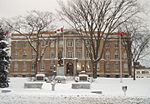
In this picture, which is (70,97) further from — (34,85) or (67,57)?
(67,57)

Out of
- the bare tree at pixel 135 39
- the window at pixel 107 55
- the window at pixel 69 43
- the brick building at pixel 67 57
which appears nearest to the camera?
the bare tree at pixel 135 39

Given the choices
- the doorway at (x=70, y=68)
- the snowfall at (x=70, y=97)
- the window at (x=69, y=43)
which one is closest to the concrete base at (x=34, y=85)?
the snowfall at (x=70, y=97)

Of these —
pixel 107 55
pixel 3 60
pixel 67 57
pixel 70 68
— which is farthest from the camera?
pixel 107 55

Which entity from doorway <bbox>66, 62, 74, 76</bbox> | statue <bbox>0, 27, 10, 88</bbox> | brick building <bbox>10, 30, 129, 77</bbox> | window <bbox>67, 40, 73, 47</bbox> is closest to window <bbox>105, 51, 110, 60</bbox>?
brick building <bbox>10, 30, 129, 77</bbox>

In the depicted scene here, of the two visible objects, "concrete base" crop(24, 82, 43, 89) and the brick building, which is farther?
the brick building

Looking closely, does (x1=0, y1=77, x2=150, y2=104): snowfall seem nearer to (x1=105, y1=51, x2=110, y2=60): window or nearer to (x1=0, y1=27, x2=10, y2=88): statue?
(x1=0, y1=27, x2=10, y2=88): statue

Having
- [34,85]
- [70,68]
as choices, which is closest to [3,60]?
[34,85]

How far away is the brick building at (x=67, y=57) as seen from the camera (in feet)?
217

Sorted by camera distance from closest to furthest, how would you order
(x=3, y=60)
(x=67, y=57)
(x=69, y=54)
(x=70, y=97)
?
(x=70, y=97) < (x=3, y=60) < (x=67, y=57) < (x=69, y=54)

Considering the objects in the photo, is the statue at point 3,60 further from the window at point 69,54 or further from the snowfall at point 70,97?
the window at point 69,54

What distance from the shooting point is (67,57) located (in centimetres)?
6638

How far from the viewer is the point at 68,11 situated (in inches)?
1297

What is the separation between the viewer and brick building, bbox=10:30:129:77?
66.2 metres

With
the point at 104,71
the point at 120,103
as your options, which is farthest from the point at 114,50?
the point at 120,103
